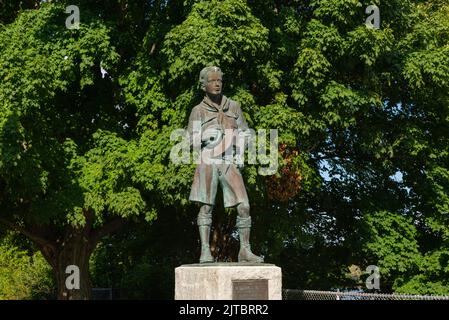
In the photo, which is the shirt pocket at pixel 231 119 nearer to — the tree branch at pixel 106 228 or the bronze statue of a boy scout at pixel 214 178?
the bronze statue of a boy scout at pixel 214 178

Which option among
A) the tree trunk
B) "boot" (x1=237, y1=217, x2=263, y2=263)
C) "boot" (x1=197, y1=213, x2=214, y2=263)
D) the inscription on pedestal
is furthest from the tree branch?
the inscription on pedestal

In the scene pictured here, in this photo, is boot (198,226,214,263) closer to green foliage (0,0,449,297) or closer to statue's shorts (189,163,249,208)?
statue's shorts (189,163,249,208)

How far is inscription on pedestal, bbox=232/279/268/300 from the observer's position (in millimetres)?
9664

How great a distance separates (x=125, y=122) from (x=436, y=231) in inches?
374

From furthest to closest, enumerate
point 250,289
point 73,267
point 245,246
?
point 73,267 < point 245,246 < point 250,289

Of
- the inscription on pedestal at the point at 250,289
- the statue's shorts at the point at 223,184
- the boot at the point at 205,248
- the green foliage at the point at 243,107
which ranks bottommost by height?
the inscription on pedestal at the point at 250,289

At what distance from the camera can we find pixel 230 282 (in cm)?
962

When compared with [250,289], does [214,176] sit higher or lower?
higher

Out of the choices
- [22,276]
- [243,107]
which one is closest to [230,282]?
[243,107]

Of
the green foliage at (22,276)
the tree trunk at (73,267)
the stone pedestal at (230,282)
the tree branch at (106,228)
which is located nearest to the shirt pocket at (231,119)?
the stone pedestal at (230,282)

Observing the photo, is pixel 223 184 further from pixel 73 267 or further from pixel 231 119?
pixel 73 267

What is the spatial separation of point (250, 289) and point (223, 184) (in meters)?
1.59

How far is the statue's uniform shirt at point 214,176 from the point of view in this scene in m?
10.4
